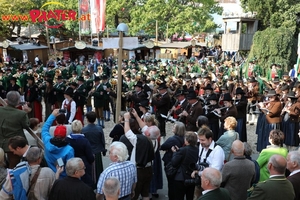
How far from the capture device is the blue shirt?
4.57 meters

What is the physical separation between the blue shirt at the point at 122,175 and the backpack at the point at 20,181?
885 millimetres

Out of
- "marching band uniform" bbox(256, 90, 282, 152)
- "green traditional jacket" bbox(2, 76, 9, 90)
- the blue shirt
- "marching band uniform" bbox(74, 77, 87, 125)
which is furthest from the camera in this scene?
"green traditional jacket" bbox(2, 76, 9, 90)

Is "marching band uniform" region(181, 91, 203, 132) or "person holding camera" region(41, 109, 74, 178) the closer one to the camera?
"person holding camera" region(41, 109, 74, 178)

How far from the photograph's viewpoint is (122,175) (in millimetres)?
4668

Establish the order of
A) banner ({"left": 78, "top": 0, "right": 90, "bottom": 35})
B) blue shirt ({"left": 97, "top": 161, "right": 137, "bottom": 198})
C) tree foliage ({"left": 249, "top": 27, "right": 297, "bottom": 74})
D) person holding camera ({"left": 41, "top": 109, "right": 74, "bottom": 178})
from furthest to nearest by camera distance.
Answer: banner ({"left": 78, "top": 0, "right": 90, "bottom": 35}), tree foliage ({"left": 249, "top": 27, "right": 297, "bottom": 74}), person holding camera ({"left": 41, "top": 109, "right": 74, "bottom": 178}), blue shirt ({"left": 97, "top": 161, "right": 137, "bottom": 198})

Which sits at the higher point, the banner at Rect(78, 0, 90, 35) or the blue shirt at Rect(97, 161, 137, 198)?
the banner at Rect(78, 0, 90, 35)

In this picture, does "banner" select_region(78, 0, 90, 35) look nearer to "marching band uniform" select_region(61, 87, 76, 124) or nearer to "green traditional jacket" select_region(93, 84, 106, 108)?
"green traditional jacket" select_region(93, 84, 106, 108)

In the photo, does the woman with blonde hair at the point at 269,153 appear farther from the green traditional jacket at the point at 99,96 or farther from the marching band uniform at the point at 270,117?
the green traditional jacket at the point at 99,96

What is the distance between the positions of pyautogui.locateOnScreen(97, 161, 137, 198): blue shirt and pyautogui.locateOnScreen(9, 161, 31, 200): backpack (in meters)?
0.88

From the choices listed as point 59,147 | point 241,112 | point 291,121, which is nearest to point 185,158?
point 59,147

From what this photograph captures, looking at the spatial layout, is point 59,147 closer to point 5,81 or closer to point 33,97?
point 33,97

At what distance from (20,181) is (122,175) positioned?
1232 millimetres

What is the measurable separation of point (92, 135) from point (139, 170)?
1177mm

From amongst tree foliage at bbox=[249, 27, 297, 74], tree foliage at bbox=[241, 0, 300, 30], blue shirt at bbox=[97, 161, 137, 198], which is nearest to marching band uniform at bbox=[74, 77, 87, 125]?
blue shirt at bbox=[97, 161, 137, 198]
